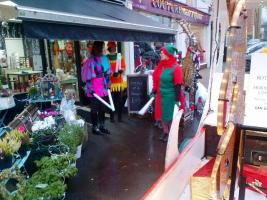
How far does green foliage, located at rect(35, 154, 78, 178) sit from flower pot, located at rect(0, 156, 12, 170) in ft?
1.23

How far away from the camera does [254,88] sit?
131cm

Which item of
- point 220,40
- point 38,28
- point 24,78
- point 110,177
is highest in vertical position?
point 38,28

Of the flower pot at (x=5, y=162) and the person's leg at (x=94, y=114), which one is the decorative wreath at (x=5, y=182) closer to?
the flower pot at (x=5, y=162)

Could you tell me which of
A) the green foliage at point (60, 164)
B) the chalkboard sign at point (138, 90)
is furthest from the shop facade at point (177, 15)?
the green foliage at point (60, 164)

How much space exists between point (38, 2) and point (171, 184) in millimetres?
2422

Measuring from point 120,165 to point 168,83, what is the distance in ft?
4.91

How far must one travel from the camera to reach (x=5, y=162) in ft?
8.47

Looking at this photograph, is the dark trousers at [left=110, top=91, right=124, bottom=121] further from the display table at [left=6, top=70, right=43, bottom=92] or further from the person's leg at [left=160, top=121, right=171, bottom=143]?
the display table at [left=6, top=70, right=43, bottom=92]

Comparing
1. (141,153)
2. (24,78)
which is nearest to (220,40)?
(141,153)

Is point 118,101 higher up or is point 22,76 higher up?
point 22,76

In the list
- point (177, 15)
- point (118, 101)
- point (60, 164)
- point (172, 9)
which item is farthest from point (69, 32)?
point (177, 15)

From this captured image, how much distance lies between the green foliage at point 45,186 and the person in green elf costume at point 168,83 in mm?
2274

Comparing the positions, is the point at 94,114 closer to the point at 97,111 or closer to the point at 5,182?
the point at 97,111

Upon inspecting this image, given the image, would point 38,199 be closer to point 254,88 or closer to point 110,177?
point 110,177
